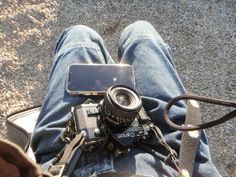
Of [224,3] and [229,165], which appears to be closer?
[229,165]

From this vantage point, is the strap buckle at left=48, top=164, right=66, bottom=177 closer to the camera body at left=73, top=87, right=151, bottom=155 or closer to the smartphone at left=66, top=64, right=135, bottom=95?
the camera body at left=73, top=87, right=151, bottom=155

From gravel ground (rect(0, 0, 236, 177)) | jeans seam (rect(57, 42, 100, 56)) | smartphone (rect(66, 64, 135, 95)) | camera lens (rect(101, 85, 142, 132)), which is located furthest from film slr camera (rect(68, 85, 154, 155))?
gravel ground (rect(0, 0, 236, 177))

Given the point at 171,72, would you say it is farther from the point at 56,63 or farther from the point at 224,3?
the point at 224,3

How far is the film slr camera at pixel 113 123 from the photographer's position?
88 centimetres

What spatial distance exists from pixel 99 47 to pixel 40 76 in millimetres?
396

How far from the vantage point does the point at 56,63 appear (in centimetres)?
120

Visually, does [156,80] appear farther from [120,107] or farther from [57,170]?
[57,170]

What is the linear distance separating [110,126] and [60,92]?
22cm

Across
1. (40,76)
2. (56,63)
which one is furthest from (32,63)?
(56,63)

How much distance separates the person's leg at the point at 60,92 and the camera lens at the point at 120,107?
14 centimetres

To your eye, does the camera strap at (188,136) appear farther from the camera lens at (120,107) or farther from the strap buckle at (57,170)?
the strap buckle at (57,170)

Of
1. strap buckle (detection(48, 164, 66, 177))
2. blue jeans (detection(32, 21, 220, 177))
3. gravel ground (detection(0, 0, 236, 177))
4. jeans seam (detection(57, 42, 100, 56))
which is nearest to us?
strap buckle (detection(48, 164, 66, 177))

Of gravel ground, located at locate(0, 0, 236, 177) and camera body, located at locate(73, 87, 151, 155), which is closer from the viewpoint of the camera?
camera body, located at locate(73, 87, 151, 155)

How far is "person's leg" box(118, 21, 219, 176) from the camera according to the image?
3.31 feet
